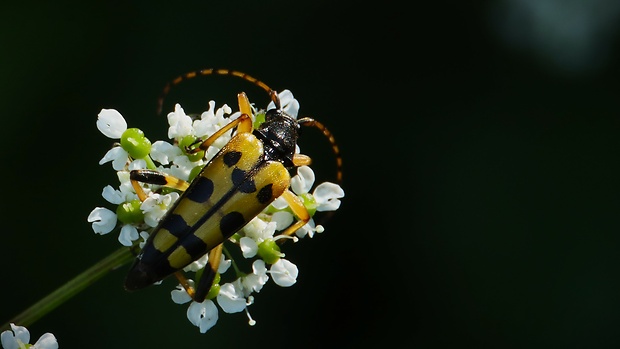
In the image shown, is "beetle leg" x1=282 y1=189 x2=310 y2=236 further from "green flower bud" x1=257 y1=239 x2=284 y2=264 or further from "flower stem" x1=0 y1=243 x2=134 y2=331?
"flower stem" x1=0 y1=243 x2=134 y2=331

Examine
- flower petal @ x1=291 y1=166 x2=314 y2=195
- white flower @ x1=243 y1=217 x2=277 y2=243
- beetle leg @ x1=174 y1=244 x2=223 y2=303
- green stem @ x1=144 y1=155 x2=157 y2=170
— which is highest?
flower petal @ x1=291 y1=166 x2=314 y2=195

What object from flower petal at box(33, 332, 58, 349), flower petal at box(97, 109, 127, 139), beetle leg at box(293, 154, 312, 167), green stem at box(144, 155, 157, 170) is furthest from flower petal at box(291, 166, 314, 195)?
flower petal at box(33, 332, 58, 349)

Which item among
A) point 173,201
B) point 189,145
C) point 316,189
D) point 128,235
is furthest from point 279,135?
point 128,235

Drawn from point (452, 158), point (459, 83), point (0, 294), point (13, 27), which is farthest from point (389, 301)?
→ point (13, 27)

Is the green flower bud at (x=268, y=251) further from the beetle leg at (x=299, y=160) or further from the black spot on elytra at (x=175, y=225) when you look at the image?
the beetle leg at (x=299, y=160)

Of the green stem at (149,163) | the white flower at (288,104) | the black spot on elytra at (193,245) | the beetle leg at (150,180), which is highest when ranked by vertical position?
the white flower at (288,104)

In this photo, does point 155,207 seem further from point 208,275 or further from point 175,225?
point 208,275

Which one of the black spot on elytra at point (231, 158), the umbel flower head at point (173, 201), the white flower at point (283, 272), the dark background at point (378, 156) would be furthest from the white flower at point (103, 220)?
the dark background at point (378, 156)
